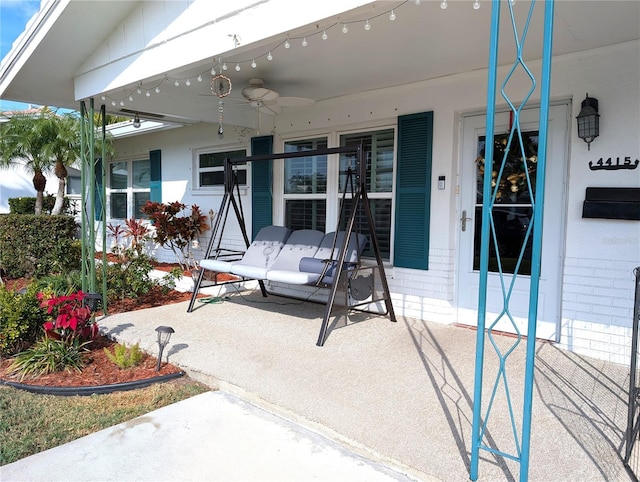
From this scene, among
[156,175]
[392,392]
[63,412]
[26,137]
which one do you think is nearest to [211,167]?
[156,175]

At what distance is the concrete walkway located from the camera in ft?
6.68

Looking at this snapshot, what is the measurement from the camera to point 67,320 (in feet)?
10.7

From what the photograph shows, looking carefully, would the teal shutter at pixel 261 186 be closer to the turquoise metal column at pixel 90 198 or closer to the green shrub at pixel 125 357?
the turquoise metal column at pixel 90 198

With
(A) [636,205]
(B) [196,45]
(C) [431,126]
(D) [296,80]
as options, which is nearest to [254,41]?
(B) [196,45]

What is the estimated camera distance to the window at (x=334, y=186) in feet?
15.9

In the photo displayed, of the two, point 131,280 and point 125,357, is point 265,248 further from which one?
point 125,357

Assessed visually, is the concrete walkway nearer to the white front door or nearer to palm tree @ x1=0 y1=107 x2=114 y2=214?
the white front door

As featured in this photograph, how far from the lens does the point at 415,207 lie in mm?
4469

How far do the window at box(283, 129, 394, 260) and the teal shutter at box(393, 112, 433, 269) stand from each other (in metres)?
0.22

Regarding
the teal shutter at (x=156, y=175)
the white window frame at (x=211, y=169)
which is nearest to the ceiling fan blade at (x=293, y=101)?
the white window frame at (x=211, y=169)

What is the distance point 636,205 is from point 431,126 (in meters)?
1.86

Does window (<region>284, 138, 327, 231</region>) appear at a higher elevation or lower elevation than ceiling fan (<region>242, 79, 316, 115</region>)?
Answer: lower

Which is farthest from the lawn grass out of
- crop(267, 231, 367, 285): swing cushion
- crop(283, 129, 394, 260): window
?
crop(283, 129, 394, 260): window

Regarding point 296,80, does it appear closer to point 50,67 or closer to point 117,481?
point 50,67
